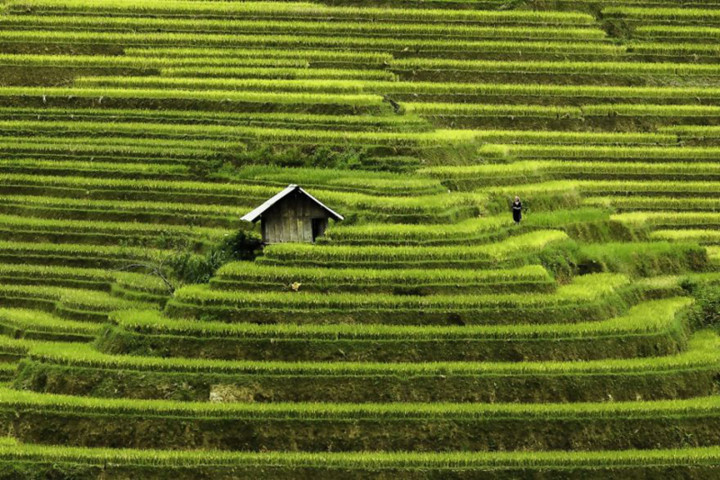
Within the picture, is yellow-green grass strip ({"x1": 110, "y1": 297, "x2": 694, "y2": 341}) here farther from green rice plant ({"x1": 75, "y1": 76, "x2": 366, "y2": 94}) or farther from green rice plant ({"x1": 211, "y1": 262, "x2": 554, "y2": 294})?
green rice plant ({"x1": 75, "y1": 76, "x2": 366, "y2": 94})

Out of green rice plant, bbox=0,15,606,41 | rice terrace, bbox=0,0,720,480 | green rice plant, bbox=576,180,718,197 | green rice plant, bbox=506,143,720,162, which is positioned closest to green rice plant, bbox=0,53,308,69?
rice terrace, bbox=0,0,720,480

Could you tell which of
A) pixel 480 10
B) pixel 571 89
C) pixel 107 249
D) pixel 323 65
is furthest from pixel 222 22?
pixel 107 249

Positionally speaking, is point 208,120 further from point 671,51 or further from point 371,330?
point 671,51

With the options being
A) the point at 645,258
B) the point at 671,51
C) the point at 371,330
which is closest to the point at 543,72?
the point at 671,51

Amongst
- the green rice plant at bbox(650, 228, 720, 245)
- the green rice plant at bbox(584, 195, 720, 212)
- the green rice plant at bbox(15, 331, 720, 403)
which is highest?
the green rice plant at bbox(584, 195, 720, 212)

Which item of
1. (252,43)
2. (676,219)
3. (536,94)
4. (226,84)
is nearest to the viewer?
(676,219)

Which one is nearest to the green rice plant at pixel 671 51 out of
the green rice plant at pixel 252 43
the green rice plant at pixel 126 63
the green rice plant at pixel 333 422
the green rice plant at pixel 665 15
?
the green rice plant at pixel 665 15

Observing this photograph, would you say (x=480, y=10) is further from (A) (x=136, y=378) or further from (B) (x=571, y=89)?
(A) (x=136, y=378)
